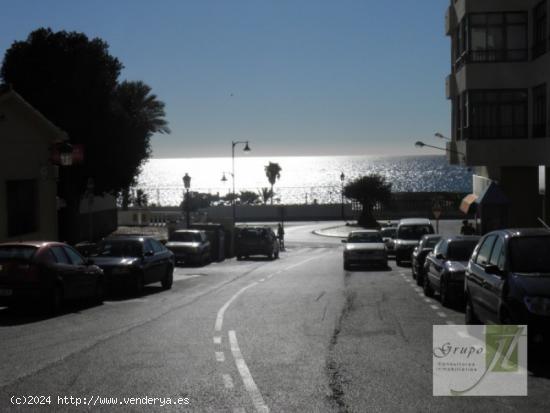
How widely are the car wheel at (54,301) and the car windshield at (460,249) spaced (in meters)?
8.76

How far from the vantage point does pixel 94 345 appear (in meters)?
11.9

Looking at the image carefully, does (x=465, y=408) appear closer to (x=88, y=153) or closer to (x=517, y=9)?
(x=517, y=9)

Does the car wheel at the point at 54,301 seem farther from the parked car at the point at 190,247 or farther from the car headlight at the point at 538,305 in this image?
the parked car at the point at 190,247

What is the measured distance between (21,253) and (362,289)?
370 inches

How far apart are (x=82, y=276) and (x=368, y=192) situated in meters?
56.3

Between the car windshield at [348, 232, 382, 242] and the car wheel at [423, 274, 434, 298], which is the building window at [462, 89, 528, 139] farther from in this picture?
the car wheel at [423, 274, 434, 298]

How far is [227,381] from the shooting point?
30.0 feet

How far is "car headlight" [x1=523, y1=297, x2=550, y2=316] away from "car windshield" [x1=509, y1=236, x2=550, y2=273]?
0.94 metres

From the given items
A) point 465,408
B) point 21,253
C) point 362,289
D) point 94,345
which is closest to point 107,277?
point 21,253

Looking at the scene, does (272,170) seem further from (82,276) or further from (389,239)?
(82,276)

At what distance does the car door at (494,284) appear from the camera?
36.0ft

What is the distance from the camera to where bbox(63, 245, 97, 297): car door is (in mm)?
17047

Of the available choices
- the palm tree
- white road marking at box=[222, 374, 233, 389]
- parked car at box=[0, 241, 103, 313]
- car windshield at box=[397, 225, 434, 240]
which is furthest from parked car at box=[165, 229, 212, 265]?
the palm tree

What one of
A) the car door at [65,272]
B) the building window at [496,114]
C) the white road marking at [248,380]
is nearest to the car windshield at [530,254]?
the white road marking at [248,380]
